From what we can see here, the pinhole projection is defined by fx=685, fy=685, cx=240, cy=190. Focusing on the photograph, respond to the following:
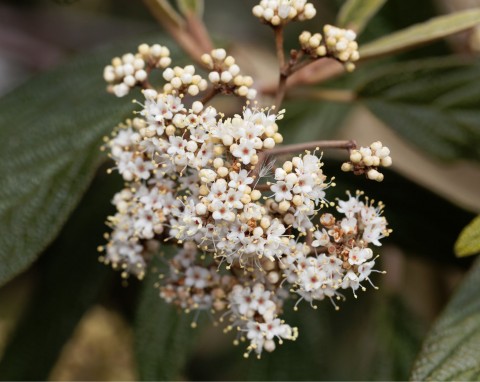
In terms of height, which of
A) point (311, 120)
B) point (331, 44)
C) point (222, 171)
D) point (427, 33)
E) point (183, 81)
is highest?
point (311, 120)

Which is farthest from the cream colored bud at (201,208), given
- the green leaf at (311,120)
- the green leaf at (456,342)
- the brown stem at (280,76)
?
the green leaf at (311,120)

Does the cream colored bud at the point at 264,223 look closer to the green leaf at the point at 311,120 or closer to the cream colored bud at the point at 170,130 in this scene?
the cream colored bud at the point at 170,130

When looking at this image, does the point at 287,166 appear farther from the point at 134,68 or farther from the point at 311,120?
the point at 311,120

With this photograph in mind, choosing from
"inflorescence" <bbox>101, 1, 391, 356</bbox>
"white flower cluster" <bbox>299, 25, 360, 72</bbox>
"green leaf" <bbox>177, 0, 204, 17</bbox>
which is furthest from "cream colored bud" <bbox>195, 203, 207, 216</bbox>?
"green leaf" <bbox>177, 0, 204, 17</bbox>

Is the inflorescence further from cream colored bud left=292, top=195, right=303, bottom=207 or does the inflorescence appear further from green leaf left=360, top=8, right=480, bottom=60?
green leaf left=360, top=8, right=480, bottom=60

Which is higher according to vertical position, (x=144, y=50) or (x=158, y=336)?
(x=144, y=50)

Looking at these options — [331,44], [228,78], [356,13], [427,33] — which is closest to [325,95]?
[356,13]

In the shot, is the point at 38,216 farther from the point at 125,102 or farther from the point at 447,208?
the point at 447,208
